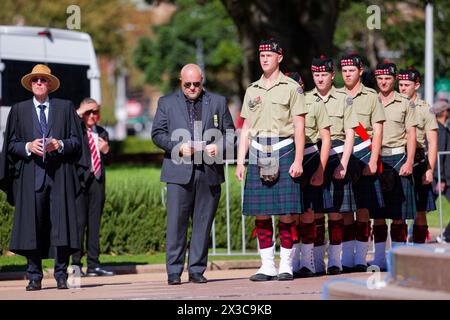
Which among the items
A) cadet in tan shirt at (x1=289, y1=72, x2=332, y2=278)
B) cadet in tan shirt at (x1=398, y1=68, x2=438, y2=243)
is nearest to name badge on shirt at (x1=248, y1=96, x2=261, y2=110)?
cadet in tan shirt at (x1=289, y1=72, x2=332, y2=278)

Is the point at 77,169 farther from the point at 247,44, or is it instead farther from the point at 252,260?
the point at 247,44

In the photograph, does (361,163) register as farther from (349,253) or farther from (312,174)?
(349,253)

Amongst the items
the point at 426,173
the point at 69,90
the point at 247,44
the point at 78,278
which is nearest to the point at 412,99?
the point at 426,173

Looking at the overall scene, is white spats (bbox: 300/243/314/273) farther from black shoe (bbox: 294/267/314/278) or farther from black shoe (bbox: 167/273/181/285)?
black shoe (bbox: 167/273/181/285)

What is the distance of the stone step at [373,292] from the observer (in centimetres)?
837

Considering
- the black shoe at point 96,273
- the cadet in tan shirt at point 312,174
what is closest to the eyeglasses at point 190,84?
the cadet in tan shirt at point 312,174

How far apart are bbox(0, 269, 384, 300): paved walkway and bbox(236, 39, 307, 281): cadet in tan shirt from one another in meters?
0.64

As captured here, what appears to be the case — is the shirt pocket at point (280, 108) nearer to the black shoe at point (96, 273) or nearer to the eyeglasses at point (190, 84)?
the eyeglasses at point (190, 84)

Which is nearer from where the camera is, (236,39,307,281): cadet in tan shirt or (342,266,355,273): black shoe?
(236,39,307,281): cadet in tan shirt

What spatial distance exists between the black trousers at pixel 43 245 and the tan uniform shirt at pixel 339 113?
2.72 meters

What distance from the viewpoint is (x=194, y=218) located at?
12328 millimetres

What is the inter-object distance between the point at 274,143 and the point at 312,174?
1.90 ft

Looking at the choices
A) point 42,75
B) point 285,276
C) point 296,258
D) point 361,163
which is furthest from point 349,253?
point 42,75

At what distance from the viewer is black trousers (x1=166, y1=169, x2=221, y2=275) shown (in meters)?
12.2
